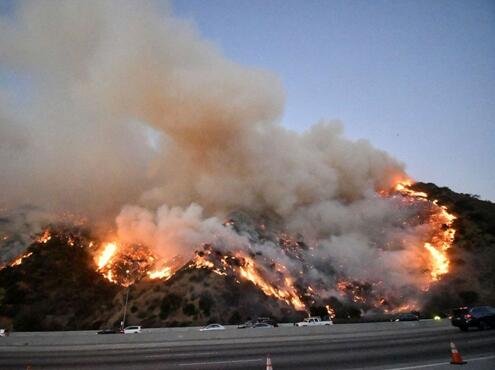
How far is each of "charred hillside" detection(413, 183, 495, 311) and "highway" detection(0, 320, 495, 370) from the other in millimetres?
56306

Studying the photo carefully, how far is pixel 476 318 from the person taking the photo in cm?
2525

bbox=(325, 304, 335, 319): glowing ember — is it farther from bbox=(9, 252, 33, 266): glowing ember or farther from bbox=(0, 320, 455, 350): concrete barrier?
bbox=(9, 252, 33, 266): glowing ember

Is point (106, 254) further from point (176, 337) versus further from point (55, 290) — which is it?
point (176, 337)

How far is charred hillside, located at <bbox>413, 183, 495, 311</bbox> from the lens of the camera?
8106 cm

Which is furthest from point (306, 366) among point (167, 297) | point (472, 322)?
point (167, 297)

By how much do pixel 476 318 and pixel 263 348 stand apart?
53.6ft

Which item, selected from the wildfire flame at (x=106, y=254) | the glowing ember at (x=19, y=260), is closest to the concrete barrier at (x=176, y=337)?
the wildfire flame at (x=106, y=254)

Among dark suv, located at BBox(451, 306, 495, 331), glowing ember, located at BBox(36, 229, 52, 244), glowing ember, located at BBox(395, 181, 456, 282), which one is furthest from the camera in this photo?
glowing ember, located at BBox(36, 229, 52, 244)

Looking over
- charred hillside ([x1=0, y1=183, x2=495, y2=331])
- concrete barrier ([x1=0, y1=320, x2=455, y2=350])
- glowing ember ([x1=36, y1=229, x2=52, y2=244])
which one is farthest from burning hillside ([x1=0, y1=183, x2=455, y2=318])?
concrete barrier ([x1=0, y1=320, x2=455, y2=350])

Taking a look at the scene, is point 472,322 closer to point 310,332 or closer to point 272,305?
point 310,332

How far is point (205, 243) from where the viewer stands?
390ft

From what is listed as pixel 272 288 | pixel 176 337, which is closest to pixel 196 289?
pixel 272 288

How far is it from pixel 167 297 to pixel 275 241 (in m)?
41.9

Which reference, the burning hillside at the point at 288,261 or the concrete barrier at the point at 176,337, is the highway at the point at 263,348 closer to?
the concrete barrier at the point at 176,337
